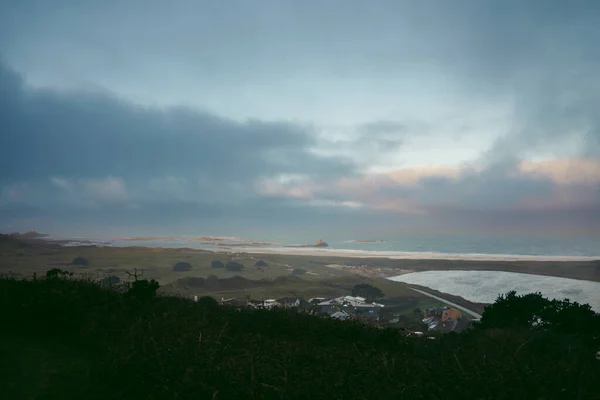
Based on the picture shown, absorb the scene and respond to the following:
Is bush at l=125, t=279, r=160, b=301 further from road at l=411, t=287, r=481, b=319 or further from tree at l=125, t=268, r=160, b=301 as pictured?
road at l=411, t=287, r=481, b=319

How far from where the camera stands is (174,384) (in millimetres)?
5137

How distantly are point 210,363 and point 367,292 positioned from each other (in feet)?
65.4

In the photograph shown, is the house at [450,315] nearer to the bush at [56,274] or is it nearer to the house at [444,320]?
the house at [444,320]

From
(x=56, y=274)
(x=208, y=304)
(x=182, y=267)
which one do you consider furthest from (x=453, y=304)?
A: (x=56, y=274)

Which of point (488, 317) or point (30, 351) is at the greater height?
point (30, 351)

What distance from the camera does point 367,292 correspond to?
969 inches

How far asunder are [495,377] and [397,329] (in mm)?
6694

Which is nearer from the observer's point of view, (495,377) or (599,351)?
(495,377)

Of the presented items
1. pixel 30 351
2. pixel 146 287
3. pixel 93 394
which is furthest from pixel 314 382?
pixel 146 287

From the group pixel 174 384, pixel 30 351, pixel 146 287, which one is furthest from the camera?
pixel 146 287

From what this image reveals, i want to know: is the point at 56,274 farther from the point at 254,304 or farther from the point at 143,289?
the point at 254,304

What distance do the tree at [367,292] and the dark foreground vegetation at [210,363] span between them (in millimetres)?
13087

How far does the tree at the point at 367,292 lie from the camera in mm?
24078

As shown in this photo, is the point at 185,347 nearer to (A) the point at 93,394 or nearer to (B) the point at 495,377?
(A) the point at 93,394
